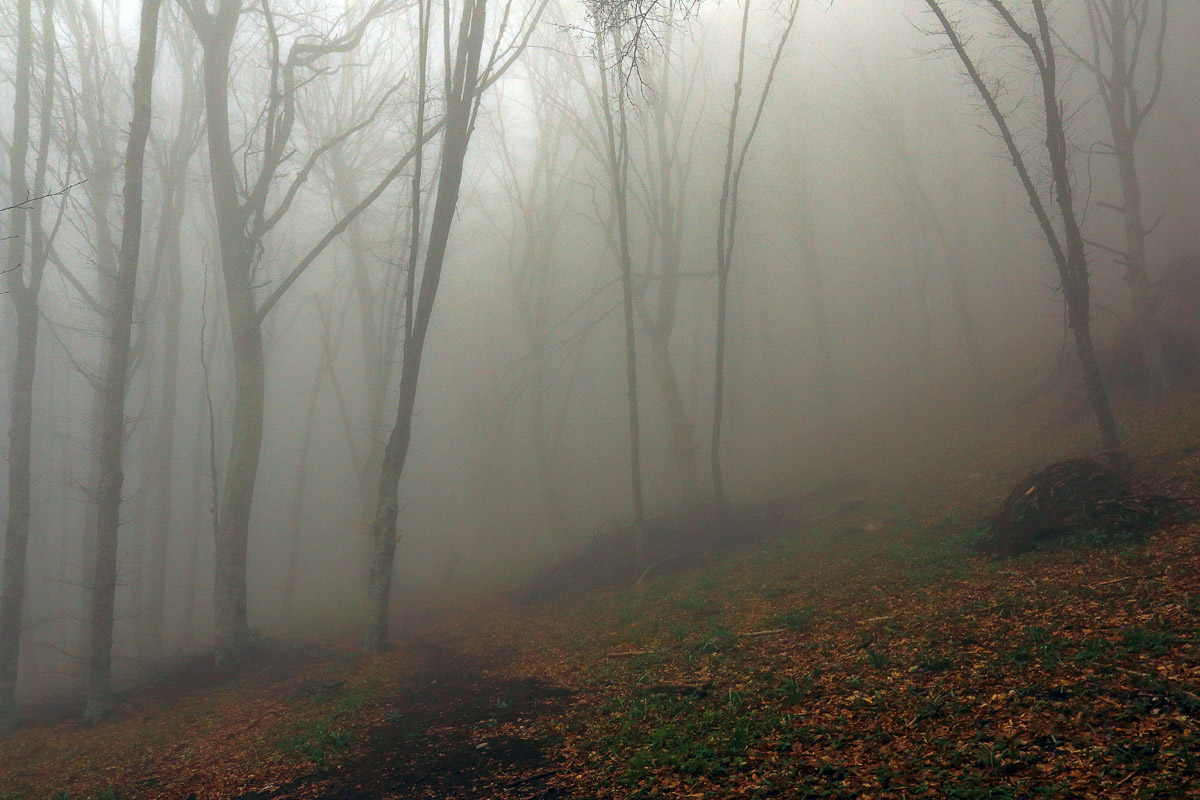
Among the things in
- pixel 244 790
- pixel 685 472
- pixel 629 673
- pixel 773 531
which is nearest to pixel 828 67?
pixel 685 472

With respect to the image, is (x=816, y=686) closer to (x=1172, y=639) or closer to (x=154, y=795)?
(x=1172, y=639)

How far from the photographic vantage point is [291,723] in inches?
248

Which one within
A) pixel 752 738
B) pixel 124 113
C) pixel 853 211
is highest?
pixel 853 211

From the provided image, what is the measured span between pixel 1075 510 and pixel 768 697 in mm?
4310

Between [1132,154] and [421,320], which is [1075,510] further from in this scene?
[1132,154]

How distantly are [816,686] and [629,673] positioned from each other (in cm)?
208

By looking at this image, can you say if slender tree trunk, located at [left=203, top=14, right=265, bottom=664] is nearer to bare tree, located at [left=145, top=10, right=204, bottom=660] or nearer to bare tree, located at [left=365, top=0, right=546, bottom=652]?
bare tree, located at [left=365, top=0, right=546, bottom=652]

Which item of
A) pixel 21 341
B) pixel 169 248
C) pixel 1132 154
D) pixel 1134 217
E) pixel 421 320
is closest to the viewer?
pixel 421 320

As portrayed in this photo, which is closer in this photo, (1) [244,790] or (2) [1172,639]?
(2) [1172,639]

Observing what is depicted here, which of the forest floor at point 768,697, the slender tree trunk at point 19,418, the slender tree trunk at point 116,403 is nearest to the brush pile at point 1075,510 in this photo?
the forest floor at point 768,697

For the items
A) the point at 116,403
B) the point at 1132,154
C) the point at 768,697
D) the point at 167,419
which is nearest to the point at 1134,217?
the point at 1132,154

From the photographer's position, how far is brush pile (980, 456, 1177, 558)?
6066 millimetres

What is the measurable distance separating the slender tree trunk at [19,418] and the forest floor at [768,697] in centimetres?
170

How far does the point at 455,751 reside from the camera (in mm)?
4691
